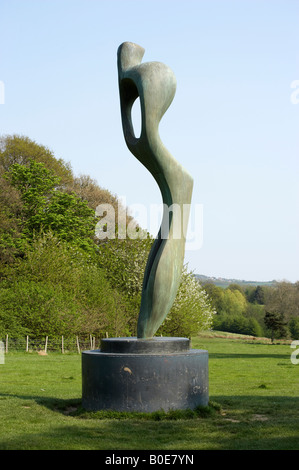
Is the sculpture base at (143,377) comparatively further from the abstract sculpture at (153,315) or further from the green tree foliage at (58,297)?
the green tree foliage at (58,297)

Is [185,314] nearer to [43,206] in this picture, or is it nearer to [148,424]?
[43,206]

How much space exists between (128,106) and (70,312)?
1943 cm

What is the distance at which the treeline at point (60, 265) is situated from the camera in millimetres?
29141

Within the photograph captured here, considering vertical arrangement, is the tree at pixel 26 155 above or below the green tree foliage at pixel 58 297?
above

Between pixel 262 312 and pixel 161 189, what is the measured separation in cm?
7599

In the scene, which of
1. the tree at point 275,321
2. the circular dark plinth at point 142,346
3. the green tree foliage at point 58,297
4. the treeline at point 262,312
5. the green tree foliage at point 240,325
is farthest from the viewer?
the green tree foliage at point 240,325

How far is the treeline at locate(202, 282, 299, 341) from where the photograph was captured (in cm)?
4984

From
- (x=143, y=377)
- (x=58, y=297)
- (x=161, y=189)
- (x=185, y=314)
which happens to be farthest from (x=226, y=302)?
(x=143, y=377)

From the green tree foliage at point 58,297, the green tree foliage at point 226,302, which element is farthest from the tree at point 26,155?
A: the green tree foliage at point 226,302

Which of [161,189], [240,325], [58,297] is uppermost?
[161,189]

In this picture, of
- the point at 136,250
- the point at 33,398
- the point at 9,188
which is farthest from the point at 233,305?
the point at 33,398

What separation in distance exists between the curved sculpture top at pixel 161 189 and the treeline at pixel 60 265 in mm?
18594

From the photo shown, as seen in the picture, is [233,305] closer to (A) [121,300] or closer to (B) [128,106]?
(A) [121,300]

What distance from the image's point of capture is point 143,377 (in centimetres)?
953
